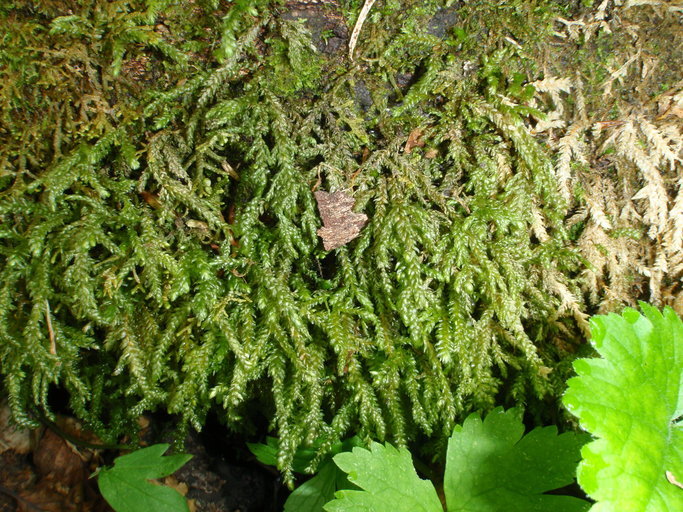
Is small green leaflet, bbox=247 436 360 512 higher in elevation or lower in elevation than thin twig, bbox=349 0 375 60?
lower

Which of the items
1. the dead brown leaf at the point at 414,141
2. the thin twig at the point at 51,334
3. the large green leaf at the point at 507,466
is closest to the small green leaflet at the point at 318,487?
the large green leaf at the point at 507,466

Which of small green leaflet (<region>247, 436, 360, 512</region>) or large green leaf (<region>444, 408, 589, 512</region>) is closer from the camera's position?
large green leaf (<region>444, 408, 589, 512</region>)

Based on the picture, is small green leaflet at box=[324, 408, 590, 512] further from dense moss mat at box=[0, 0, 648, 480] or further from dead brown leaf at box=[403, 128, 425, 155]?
dead brown leaf at box=[403, 128, 425, 155]

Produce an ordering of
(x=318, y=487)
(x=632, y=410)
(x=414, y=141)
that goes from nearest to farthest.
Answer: (x=632, y=410) < (x=414, y=141) < (x=318, y=487)

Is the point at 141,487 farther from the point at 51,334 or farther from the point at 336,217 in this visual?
the point at 336,217

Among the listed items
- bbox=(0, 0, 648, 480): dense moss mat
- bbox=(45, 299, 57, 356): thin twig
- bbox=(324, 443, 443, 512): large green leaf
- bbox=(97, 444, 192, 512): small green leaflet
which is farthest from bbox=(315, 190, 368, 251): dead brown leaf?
bbox=(97, 444, 192, 512): small green leaflet

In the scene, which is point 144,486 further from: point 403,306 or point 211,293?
point 403,306

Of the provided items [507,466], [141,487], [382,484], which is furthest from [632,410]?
[141,487]
